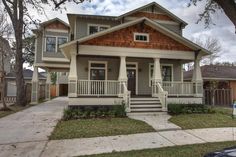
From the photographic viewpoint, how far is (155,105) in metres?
15.0

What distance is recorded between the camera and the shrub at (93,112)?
13.1 meters

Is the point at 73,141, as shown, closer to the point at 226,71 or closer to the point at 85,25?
the point at 85,25

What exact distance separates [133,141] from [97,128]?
2.34 meters

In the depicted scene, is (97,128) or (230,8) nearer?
(230,8)

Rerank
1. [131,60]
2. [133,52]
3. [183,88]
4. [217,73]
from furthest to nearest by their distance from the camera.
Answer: [217,73], [131,60], [183,88], [133,52]

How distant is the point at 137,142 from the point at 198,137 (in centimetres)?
242

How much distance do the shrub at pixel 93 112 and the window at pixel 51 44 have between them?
12.0m

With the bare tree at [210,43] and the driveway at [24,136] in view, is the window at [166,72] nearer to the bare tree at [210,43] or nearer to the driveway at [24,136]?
the driveway at [24,136]

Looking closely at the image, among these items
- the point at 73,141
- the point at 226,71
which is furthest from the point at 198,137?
the point at 226,71

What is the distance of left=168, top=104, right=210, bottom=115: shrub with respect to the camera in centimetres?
1451

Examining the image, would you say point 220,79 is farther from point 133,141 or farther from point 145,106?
point 133,141

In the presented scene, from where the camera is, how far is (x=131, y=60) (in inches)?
714

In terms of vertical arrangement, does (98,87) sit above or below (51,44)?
below

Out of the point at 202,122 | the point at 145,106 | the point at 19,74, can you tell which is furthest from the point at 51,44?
the point at 202,122
